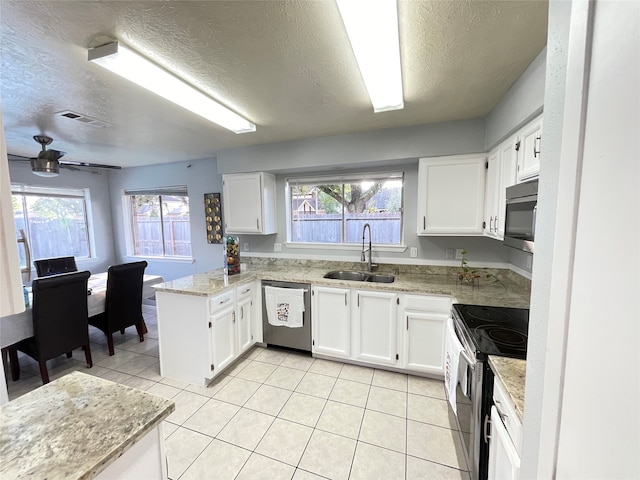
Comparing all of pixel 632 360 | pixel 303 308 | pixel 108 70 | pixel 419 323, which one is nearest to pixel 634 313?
pixel 632 360

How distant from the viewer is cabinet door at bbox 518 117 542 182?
1.53m

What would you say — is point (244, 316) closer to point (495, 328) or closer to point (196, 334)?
point (196, 334)

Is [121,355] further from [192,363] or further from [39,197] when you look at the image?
[39,197]

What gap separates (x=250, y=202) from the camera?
330 centimetres

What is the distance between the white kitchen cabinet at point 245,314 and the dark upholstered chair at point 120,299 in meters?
1.27

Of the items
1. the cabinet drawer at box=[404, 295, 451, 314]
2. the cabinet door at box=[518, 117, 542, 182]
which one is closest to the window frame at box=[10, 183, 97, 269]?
the cabinet drawer at box=[404, 295, 451, 314]

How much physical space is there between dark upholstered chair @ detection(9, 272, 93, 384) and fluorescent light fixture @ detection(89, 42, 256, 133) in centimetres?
187

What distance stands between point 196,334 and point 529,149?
292 cm

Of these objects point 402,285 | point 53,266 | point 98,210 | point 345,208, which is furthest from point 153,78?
point 98,210

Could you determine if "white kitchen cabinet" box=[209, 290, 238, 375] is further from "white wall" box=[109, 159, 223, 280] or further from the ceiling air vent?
the ceiling air vent

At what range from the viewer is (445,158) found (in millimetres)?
2525

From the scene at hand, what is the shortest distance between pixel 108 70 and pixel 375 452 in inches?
115

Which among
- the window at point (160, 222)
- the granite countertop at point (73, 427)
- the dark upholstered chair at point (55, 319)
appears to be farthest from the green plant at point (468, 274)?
the window at point (160, 222)

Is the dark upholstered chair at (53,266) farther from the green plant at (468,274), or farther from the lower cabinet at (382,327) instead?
the green plant at (468,274)
